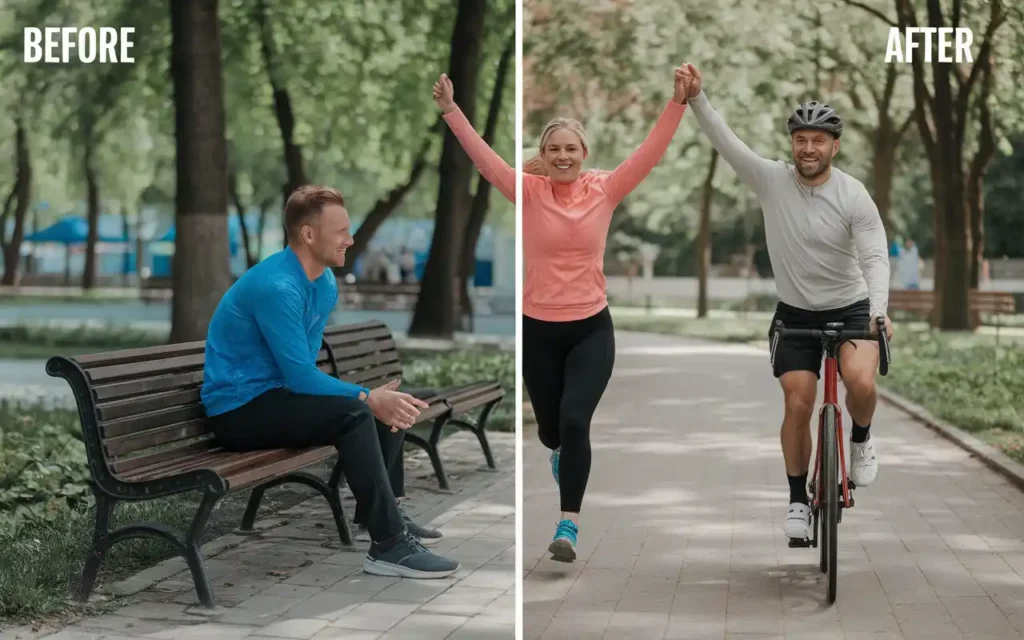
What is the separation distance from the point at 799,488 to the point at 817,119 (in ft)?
4.47

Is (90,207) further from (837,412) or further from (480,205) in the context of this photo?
(837,412)

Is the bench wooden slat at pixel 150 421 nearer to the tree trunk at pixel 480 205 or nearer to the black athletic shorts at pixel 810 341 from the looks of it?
the black athletic shorts at pixel 810 341

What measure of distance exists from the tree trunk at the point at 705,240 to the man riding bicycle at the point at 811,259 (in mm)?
1136

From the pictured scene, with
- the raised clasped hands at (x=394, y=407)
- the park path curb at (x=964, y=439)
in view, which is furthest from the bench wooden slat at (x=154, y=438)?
the park path curb at (x=964, y=439)

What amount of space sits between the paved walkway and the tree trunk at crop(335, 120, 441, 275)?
2.53 m

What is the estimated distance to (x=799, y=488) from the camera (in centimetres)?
507

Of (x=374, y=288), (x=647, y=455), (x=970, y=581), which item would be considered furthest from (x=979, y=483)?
(x=374, y=288)

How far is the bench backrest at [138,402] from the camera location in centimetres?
446

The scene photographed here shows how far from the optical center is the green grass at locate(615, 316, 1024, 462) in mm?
6113

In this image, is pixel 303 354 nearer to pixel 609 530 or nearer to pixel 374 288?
pixel 609 530

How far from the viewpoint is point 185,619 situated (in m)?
4.38

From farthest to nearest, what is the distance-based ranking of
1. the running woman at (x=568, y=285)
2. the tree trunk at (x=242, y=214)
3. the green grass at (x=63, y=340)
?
the green grass at (x=63, y=340), the tree trunk at (x=242, y=214), the running woman at (x=568, y=285)

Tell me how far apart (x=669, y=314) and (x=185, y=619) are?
9.00 ft

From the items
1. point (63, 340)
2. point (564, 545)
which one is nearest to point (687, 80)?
point (564, 545)
